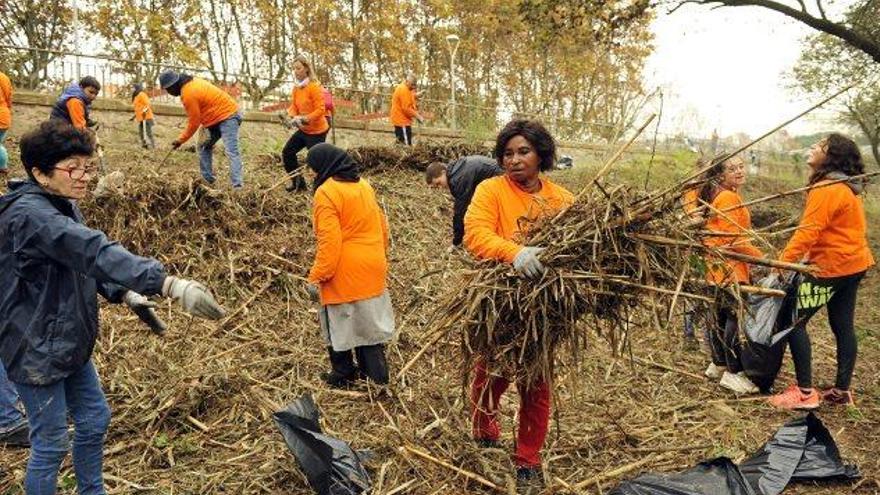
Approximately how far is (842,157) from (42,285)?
437cm

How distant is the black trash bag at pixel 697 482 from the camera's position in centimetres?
289

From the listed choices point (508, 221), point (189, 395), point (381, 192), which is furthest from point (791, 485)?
point (381, 192)

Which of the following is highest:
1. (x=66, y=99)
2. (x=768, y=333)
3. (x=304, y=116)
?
(x=66, y=99)

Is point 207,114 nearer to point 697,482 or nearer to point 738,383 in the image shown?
point 738,383

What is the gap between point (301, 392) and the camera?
173 inches

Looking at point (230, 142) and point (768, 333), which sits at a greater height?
point (230, 142)

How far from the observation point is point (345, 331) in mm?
A: 4148

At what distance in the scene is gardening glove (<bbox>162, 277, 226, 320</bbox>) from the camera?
86.5 inches

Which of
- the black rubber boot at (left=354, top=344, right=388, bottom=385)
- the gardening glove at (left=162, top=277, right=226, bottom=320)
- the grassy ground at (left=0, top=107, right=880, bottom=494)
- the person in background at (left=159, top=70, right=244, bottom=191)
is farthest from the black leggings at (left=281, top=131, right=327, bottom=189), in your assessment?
the gardening glove at (left=162, top=277, right=226, bottom=320)

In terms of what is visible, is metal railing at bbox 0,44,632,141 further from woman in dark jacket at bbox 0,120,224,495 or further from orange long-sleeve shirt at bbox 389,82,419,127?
woman in dark jacket at bbox 0,120,224,495

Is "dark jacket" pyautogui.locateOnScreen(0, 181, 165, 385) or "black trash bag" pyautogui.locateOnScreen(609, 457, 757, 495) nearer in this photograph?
"dark jacket" pyautogui.locateOnScreen(0, 181, 165, 385)

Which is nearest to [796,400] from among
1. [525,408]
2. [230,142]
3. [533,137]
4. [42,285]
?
[525,408]

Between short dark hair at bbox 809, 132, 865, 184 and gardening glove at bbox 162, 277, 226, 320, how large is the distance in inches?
146

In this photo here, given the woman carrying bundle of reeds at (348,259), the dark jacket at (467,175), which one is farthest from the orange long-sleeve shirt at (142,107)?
the woman carrying bundle of reeds at (348,259)
